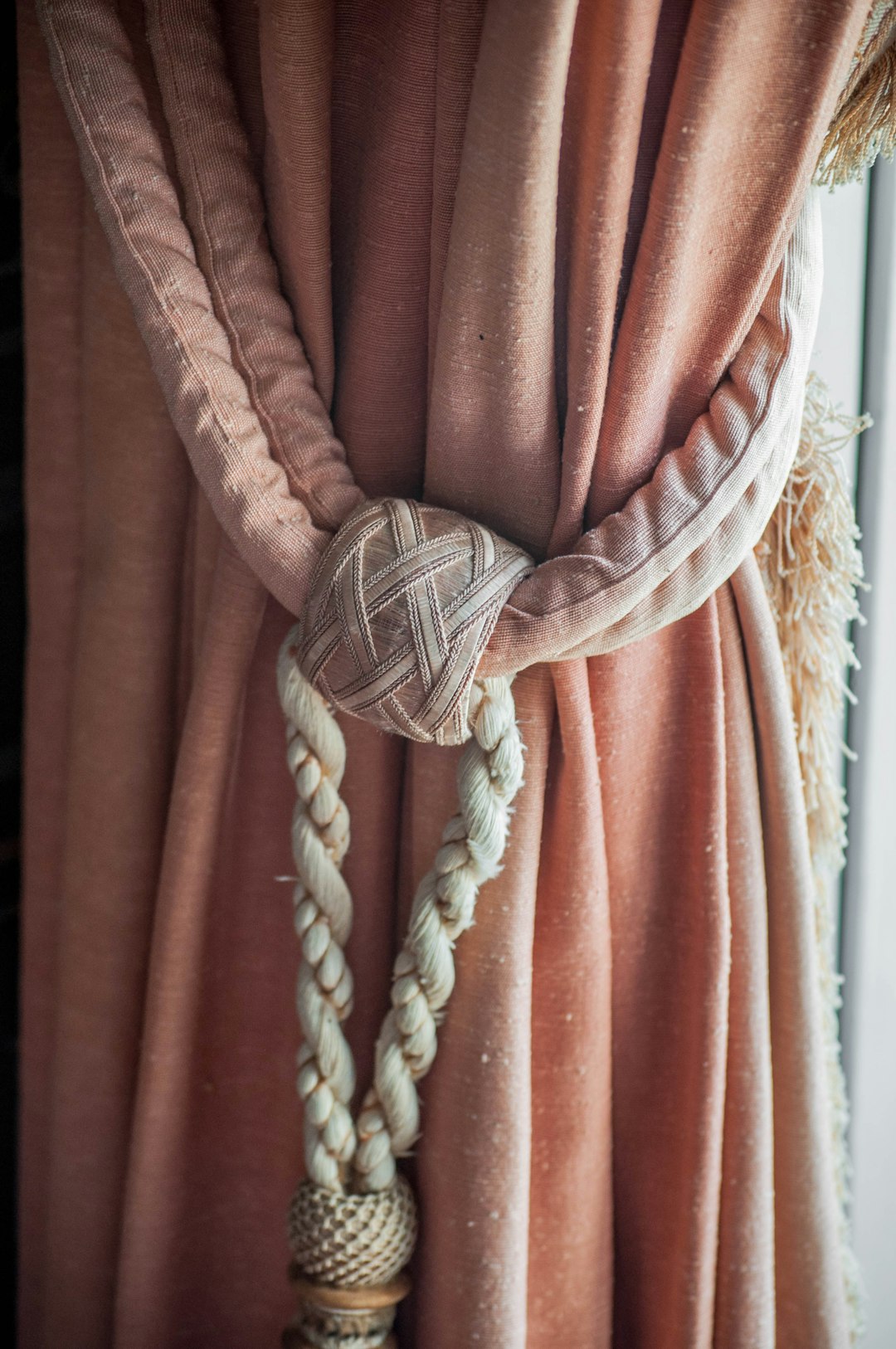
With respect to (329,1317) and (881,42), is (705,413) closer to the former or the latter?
(881,42)

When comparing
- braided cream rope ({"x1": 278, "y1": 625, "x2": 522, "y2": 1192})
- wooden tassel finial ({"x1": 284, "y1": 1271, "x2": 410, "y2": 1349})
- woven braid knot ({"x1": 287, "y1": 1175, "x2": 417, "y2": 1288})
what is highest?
braided cream rope ({"x1": 278, "y1": 625, "x2": 522, "y2": 1192})

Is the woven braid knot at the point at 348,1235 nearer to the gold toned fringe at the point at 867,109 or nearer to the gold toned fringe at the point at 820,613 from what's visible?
the gold toned fringe at the point at 820,613

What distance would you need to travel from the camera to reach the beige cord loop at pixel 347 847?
0.44 metres

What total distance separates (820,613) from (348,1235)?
467 millimetres

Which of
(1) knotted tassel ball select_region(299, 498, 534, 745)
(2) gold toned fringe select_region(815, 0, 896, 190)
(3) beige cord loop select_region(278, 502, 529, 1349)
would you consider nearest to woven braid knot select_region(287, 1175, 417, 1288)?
(3) beige cord loop select_region(278, 502, 529, 1349)

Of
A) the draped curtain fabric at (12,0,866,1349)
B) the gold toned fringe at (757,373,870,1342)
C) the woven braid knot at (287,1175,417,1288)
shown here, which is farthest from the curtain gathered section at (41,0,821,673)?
the woven braid knot at (287,1175,417,1288)

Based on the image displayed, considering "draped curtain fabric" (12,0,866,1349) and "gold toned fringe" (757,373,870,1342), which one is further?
"gold toned fringe" (757,373,870,1342)

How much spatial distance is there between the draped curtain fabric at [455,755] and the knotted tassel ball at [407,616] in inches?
2.2

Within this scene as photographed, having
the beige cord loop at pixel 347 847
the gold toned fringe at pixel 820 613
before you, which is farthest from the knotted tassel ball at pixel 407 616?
the gold toned fringe at pixel 820 613

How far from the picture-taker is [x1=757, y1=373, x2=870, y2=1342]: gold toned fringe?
602 millimetres

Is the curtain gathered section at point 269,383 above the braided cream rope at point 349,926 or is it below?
above

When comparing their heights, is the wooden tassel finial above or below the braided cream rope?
below

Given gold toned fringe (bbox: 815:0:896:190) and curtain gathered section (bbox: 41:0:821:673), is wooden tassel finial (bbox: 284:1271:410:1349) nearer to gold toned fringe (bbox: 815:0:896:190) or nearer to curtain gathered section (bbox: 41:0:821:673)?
curtain gathered section (bbox: 41:0:821:673)

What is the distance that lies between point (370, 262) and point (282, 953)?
42cm
